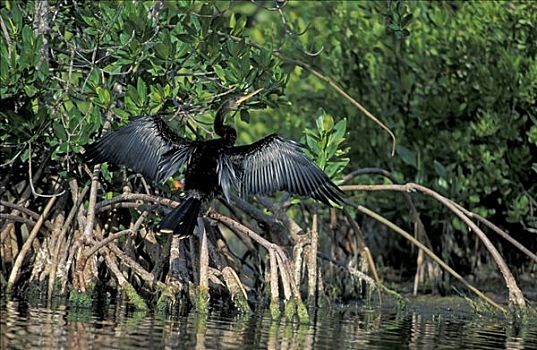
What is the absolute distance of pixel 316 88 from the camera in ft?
45.0

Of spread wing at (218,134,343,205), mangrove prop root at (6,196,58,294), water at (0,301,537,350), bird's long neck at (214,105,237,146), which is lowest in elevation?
water at (0,301,537,350)

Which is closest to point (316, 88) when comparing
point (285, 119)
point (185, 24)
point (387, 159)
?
point (285, 119)

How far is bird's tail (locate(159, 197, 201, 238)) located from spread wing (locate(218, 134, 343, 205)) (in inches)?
13.2

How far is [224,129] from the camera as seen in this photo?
30.9 ft

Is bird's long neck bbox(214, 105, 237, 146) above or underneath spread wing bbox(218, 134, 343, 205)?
above

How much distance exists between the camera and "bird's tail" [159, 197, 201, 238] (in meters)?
8.69

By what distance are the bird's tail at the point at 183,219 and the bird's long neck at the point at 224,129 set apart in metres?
0.59

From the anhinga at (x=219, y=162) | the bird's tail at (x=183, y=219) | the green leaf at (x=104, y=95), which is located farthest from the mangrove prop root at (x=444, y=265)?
the green leaf at (x=104, y=95)

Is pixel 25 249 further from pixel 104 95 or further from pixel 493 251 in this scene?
pixel 493 251

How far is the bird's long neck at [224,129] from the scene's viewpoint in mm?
9367

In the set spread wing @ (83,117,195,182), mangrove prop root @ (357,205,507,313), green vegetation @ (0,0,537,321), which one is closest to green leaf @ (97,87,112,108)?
green vegetation @ (0,0,537,321)

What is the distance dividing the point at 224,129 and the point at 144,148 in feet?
2.06

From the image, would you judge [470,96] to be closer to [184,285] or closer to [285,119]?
[285,119]

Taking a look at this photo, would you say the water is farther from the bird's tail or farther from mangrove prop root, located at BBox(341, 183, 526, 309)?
the bird's tail
